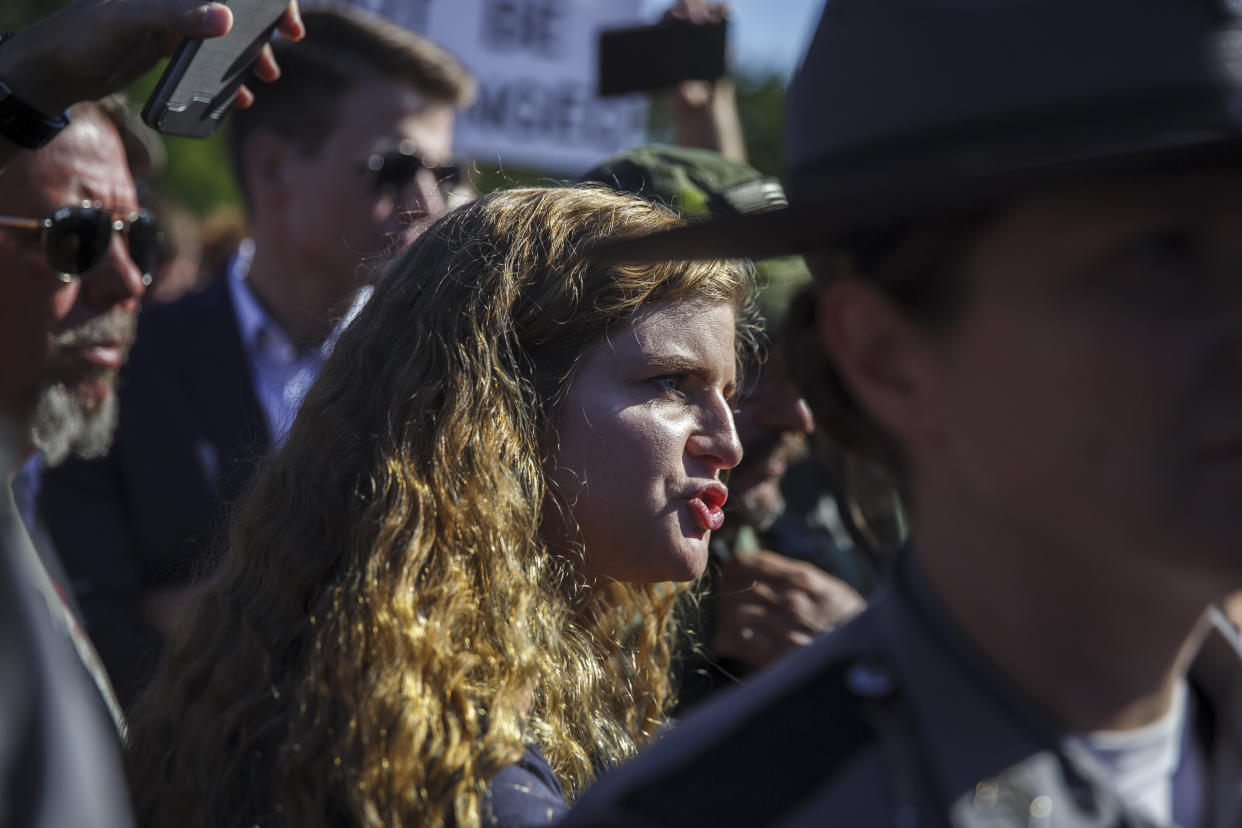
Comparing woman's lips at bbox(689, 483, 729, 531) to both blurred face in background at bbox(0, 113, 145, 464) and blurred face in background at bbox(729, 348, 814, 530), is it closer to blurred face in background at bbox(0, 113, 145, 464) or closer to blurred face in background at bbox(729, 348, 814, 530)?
blurred face in background at bbox(729, 348, 814, 530)

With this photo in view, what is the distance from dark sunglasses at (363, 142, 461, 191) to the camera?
185 inches

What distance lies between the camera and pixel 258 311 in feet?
15.0

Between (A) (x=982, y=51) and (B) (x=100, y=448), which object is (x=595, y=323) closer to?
(A) (x=982, y=51)

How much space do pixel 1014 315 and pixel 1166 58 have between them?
0.28 meters

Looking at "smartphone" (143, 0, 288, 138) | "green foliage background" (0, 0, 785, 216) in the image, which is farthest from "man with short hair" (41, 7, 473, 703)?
"smartphone" (143, 0, 288, 138)

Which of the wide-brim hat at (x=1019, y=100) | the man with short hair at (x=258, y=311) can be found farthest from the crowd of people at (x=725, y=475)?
the man with short hair at (x=258, y=311)

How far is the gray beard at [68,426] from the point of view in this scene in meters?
3.50

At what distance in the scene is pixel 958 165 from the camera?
49.0 inches

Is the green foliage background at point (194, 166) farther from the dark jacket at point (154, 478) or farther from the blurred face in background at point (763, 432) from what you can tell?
the dark jacket at point (154, 478)

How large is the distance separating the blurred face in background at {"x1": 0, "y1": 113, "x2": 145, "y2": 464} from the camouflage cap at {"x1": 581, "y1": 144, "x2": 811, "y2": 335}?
1354 mm

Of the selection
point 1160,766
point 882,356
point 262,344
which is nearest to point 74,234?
point 262,344

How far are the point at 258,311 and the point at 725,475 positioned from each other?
2311 millimetres

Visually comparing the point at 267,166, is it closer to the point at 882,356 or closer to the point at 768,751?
the point at 882,356

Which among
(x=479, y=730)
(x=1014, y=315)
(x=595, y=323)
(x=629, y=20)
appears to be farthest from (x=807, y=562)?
(x=629, y=20)
